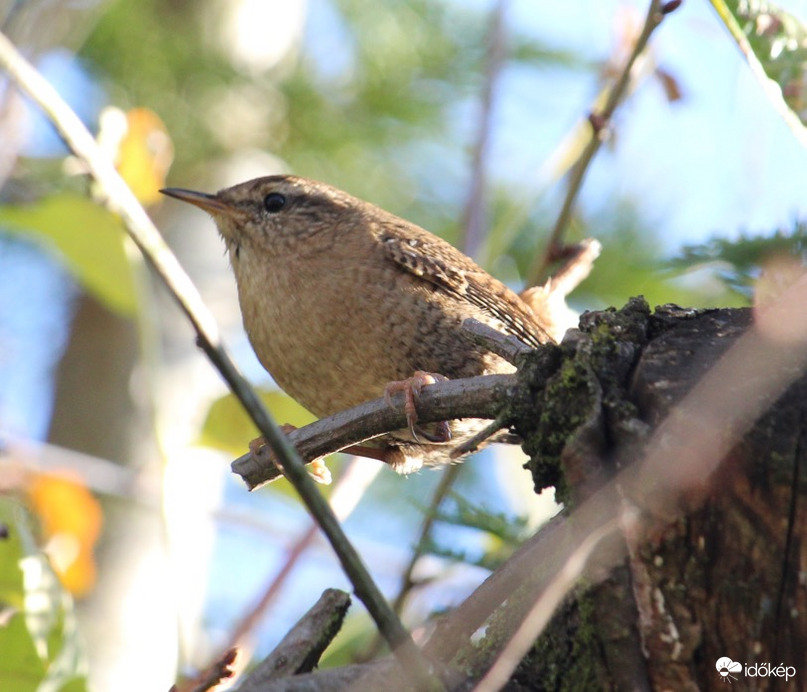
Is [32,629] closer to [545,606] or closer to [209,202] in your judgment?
[545,606]

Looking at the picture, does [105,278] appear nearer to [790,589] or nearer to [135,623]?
[135,623]

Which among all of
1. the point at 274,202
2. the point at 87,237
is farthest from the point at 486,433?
the point at 274,202

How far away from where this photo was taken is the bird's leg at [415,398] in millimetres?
1758

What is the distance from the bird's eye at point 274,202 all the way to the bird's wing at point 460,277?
39cm

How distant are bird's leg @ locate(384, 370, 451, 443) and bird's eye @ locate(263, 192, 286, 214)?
40.3 inches

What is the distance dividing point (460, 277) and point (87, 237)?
1.01m

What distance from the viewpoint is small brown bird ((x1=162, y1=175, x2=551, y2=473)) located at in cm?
268

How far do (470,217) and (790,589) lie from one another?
2.03 m

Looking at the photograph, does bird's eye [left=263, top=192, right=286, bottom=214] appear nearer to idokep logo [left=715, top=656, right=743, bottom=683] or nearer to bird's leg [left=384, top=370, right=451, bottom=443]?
bird's leg [left=384, top=370, right=451, bottom=443]

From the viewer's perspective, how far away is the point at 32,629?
1.95 m

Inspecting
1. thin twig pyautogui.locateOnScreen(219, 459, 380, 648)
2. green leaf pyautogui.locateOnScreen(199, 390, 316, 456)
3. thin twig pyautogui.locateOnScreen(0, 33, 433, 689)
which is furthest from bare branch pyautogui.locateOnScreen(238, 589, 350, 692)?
green leaf pyautogui.locateOnScreen(199, 390, 316, 456)

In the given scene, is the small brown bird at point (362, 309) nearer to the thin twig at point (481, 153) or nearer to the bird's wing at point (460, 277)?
the bird's wing at point (460, 277)

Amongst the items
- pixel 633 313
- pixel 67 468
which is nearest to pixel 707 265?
pixel 633 313

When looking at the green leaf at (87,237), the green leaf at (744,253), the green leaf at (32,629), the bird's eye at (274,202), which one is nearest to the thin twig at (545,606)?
the green leaf at (32,629)
